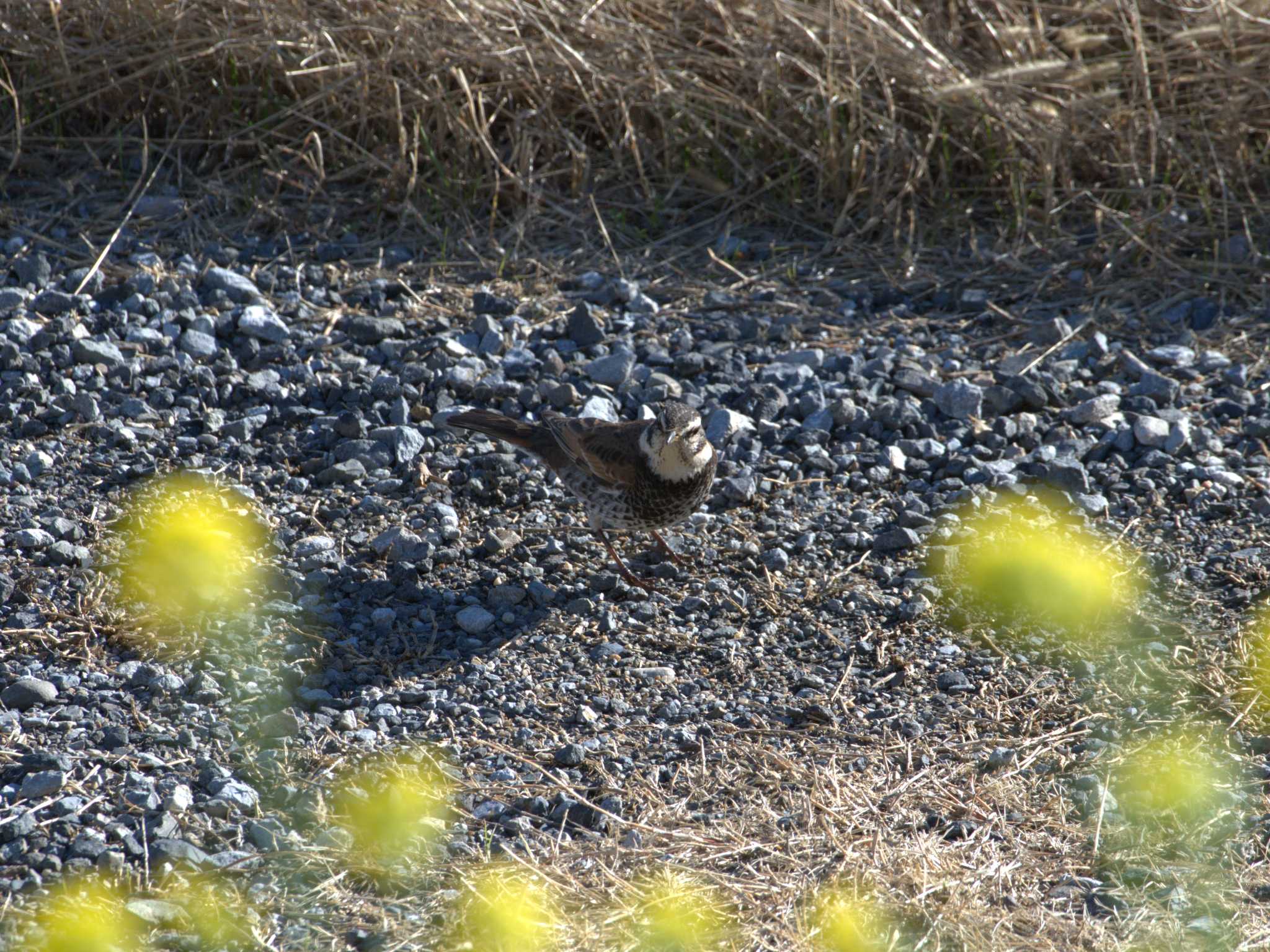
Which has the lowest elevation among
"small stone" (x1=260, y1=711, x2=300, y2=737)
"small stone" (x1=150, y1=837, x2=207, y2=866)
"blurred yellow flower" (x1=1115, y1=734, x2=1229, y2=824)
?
"small stone" (x1=260, y1=711, x2=300, y2=737)

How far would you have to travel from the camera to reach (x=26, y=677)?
4.07 m

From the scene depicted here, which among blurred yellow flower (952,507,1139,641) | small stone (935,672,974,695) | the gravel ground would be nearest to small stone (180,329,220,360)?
the gravel ground

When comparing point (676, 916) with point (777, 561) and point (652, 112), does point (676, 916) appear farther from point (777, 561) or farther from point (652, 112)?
point (652, 112)

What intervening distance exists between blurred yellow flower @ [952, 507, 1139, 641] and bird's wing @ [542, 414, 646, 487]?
1.20 metres

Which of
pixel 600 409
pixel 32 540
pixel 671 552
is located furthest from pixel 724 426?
pixel 32 540

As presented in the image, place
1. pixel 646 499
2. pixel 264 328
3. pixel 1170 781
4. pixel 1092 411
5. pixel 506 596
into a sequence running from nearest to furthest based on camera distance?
pixel 1170 781, pixel 506 596, pixel 646 499, pixel 1092 411, pixel 264 328

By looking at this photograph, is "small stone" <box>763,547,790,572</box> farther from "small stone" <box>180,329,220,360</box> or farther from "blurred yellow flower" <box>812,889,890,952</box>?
"small stone" <box>180,329,220,360</box>

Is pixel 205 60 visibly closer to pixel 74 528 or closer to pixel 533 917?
pixel 74 528

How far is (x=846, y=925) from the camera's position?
3.29 meters

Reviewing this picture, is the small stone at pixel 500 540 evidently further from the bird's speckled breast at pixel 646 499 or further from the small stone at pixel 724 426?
the small stone at pixel 724 426

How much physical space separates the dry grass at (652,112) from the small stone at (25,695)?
3.58 meters

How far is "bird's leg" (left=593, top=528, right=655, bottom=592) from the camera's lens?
488cm

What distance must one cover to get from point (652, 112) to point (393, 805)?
14.6 ft

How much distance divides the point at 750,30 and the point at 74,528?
169 inches
